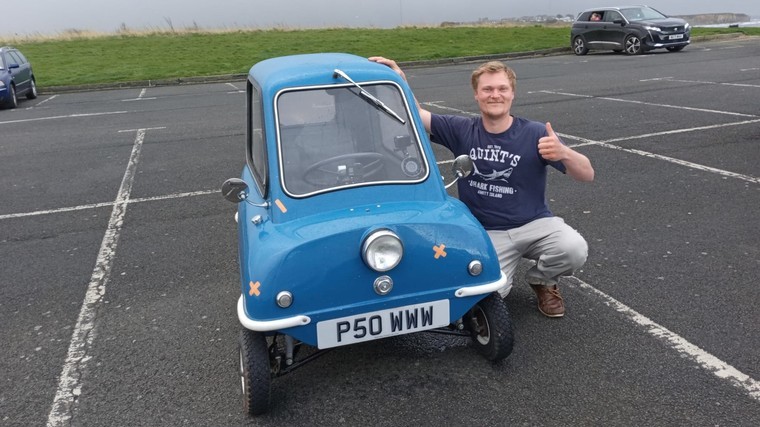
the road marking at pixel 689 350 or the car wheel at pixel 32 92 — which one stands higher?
the car wheel at pixel 32 92

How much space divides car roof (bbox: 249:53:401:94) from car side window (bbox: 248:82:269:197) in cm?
14

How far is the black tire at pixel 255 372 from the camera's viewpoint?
2.84m

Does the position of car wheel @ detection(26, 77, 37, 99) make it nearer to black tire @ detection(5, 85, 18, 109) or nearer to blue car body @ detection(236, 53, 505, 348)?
black tire @ detection(5, 85, 18, 109)

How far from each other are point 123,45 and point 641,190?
27676mm

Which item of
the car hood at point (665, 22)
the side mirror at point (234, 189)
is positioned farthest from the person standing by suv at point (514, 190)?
the car hood at point (665, 22)

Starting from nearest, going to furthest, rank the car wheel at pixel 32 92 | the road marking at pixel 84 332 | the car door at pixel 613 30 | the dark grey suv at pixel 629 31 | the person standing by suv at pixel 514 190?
the road marking at pixel 84 332 < the person standing by suv at pixel 514 190 < the car wheel at pixel 32 92 < the dark grey suv at pixel 629 31 < the car door at pixel 613 30

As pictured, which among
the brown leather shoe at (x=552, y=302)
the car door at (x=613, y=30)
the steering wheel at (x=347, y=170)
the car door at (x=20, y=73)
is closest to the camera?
the steering wheel at (x=347, y=170)

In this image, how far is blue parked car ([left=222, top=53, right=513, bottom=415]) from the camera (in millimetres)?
2812

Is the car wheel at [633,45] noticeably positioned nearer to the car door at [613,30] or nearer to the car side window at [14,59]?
the car door at [613,30]

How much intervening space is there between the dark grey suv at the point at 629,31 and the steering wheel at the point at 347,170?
67.0ft

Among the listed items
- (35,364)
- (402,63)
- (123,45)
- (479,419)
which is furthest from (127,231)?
(123,45)

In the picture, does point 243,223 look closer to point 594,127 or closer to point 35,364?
point 35,364

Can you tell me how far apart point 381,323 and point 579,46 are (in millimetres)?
22922

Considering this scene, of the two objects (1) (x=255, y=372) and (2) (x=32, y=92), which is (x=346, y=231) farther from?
(2) (x=32, y=92)
